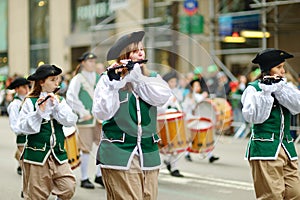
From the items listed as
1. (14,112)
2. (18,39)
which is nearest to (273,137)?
(14,112)

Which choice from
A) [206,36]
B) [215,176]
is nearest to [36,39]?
[206,36]

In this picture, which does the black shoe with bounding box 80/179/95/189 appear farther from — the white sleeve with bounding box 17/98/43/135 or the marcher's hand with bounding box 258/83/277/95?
the marcher's hand with bounding box 258/83/277/95

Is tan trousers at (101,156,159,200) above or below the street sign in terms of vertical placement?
below

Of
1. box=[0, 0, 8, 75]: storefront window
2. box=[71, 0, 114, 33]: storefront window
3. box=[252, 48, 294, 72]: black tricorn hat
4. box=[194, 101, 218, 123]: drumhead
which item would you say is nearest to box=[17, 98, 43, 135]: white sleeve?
box=[252, 48, 294, 72]: black tricorn hat

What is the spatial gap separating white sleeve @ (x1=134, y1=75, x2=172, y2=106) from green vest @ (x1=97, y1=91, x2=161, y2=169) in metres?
0.05

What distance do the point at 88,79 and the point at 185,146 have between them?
165 cm

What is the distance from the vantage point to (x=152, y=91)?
4992 mm

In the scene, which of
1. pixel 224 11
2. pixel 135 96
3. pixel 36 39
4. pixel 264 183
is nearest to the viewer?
pixel 135 96

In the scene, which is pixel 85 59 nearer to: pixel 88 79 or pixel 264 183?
pixel 88 79

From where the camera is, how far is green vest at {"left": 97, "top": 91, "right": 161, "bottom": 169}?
16.2 ft

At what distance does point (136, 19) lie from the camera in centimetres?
2286

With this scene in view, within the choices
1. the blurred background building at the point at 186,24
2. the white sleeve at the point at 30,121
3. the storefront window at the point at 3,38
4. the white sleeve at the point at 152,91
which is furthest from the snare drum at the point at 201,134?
the storefront window at the point at 3,38

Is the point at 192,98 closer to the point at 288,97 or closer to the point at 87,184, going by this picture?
the point at 87,184

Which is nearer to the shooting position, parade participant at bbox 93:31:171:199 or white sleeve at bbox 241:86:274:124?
parade participant at bbox 93:31:171:199
